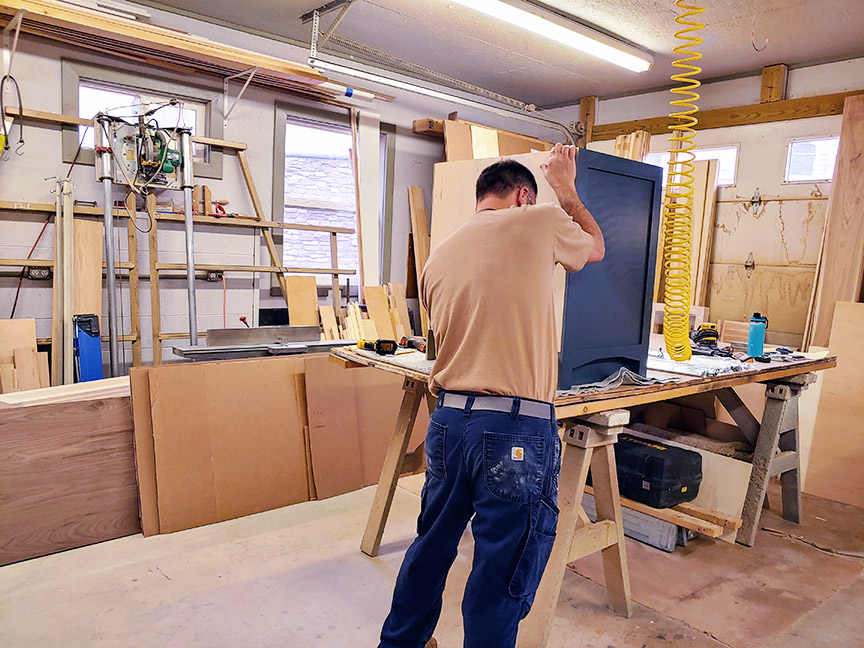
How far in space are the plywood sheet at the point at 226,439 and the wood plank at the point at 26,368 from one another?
117cm

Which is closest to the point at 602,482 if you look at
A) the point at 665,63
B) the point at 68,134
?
the point at 68,134

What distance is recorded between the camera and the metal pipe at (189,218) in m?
3.90

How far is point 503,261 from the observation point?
165cm

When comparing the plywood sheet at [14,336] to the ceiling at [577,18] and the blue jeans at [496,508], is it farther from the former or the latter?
the blue jeans at [496,508]

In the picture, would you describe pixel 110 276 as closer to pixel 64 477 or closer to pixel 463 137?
pixel 64 477

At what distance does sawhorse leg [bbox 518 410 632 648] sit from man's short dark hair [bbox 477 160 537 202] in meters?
0.77

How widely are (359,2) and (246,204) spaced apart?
1.64 m

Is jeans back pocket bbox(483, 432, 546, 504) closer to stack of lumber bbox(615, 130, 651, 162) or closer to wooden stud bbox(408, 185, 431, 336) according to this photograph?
wooden stud bbox(408, 185, 431, 336)

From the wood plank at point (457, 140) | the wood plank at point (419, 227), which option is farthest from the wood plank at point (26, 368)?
the wood plank at point (457, 140)

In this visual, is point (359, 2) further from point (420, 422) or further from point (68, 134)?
point (420, 422)

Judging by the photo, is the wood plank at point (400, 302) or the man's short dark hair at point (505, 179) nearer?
the man's short dark hair at point (505, 179)

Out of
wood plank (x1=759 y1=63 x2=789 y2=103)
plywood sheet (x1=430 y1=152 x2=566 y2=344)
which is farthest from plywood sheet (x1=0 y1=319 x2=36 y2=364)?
wood plank (x1=759 y1=63 x2=789 y2=103)

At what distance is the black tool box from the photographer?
2693 millimetres

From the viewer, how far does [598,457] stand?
2139 millimetres
